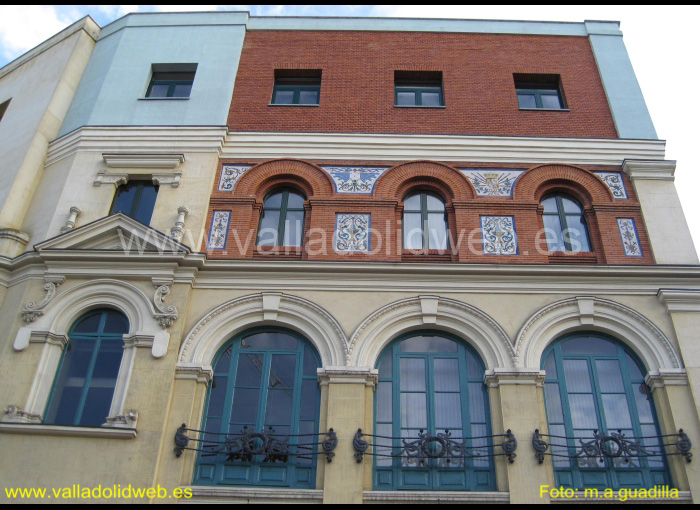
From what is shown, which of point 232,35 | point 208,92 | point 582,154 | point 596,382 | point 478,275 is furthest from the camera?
point 232,35

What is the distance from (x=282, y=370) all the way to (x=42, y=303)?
500cm

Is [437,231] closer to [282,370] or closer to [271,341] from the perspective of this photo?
[271,341]

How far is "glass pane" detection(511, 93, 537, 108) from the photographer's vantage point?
59.9 ft

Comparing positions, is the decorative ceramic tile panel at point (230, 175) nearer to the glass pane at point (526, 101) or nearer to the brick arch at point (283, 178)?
the brick arch at point (283, 178)

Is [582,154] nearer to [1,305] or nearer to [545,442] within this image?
[545,442]

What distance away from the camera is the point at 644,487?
12.1 meters

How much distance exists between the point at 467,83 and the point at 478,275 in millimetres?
6256

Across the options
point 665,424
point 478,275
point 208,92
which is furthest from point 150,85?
point 665,424

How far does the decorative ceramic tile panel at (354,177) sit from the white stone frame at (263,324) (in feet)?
10.8

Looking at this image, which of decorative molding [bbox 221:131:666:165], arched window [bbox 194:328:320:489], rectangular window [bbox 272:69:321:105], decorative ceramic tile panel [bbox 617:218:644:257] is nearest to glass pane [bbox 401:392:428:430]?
arched window [bbox 194:328:320:489]

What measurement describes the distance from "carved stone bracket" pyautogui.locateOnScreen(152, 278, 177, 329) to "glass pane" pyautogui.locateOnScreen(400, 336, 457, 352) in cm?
457

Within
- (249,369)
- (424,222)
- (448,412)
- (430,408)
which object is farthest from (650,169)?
(249,369)

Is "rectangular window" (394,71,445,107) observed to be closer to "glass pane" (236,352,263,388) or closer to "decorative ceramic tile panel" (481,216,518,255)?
"decorative ceramic tile panel" (481,216,518,255)

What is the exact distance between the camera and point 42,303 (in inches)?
550
